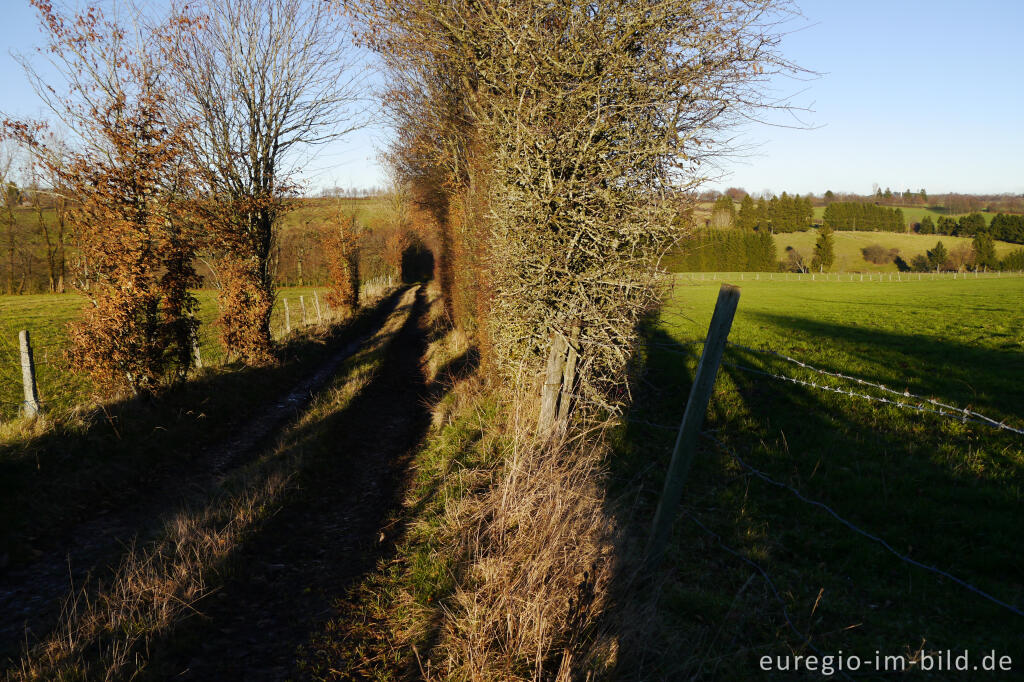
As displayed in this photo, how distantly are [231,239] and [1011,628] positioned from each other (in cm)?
1517

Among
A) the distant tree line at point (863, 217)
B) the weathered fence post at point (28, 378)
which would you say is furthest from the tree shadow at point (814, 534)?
the distant tree line at point (863, 217)

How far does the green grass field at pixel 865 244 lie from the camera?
86375 mm

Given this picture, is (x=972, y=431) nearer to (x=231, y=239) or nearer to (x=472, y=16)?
(x=472, y=16)

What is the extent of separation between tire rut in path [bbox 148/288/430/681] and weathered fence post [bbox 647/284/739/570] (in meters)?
2.70

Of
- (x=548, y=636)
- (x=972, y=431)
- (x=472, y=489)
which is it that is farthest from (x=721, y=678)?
(x=972, y=431)

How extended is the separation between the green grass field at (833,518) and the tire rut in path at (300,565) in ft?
9.19

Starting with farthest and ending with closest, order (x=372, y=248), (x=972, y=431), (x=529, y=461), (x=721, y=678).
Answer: (x=372, y=248) < (x=972, y=431) < (x=529, y=461) < (x=721, y=678)

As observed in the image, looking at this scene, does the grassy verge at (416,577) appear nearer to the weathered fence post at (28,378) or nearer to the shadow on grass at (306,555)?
the shadow on grass at (306,555)

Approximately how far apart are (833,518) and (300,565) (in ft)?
17.3

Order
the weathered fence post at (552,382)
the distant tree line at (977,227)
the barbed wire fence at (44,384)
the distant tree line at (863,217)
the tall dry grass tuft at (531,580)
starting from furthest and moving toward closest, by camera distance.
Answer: the distant tree line at (863,217) < the distant tree line at (977,227) < the barbed wire fence at (44,384) < the weathered fence post at (552,382) < the tall dry grass tuft at (531,580)

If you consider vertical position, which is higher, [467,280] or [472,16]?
[472,16]

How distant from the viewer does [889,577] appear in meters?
4.32

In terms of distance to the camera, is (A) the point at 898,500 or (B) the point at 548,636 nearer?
(B) the point at 548,636

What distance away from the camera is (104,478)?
6.90 meters
